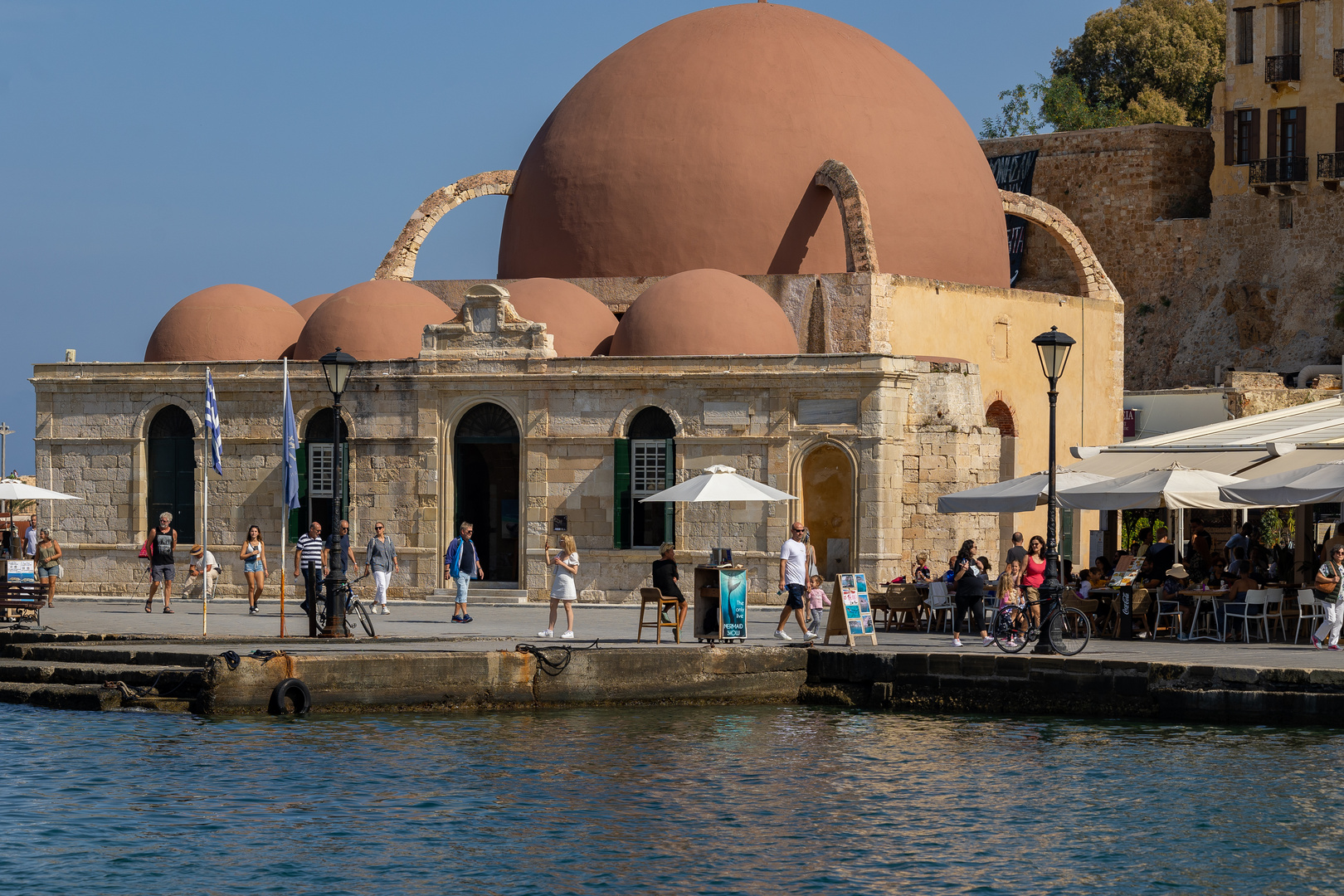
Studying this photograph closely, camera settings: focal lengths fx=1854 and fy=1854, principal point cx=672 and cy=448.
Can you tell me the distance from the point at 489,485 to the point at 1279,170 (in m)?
22.9

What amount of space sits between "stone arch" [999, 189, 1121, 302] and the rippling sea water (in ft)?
52.0

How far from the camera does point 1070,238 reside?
3162 cm

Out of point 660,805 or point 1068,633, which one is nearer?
point 660,805

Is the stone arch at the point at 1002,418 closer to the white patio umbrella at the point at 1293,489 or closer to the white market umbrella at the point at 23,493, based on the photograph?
the white patio umbrella at the point at 1293,489

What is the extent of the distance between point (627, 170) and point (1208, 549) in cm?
1050

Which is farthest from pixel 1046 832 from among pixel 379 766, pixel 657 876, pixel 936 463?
pixel 936 463

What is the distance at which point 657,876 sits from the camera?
12.0 meters

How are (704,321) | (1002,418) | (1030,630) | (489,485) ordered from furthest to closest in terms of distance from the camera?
(1002,418) → (489,485) → (704,321) → (1030,630)

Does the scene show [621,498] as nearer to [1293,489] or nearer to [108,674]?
[108,674]

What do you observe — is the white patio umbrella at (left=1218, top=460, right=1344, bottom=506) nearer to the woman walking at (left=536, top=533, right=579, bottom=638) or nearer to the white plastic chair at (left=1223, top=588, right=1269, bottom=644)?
the white plastic chair at (left=1223, top=588, right=1269, bottom=644)

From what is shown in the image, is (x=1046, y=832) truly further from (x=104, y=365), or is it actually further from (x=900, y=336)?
(x=104, y=365)

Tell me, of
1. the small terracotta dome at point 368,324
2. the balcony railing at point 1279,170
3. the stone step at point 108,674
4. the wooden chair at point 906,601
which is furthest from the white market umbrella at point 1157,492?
the balcony railing at point 1279,170

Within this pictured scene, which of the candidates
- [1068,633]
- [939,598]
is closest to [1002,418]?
[939,598]

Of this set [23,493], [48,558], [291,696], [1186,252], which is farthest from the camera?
[1186,252]
